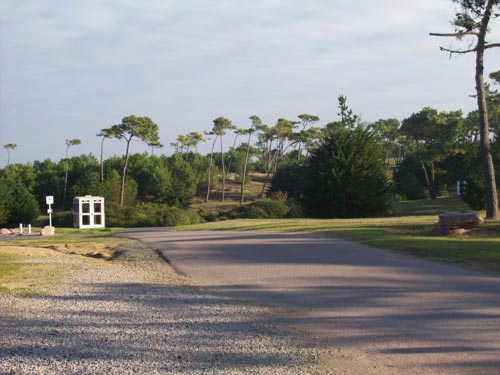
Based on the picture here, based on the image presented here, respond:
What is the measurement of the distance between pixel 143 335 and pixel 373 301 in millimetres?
3434

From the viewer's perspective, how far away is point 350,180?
37.7 m

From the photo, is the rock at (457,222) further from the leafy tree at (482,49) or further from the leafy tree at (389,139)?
the leafy tree at (389,139)

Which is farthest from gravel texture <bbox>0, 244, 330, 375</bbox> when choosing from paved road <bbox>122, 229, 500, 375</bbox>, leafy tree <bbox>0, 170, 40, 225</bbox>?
leafy tree <bbox>0, 170, 40, 225</bbox>

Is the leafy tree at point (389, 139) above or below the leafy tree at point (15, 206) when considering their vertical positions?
above

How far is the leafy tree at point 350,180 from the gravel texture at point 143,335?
92.2 feet

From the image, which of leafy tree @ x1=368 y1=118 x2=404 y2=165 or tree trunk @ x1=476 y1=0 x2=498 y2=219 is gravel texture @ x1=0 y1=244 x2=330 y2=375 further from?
leafy tree @ x1=368 y1=118 x2=404 y2=165

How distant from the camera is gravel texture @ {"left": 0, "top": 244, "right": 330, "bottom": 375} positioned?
17.9 feet

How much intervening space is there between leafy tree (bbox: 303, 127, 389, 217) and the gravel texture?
28112 mm

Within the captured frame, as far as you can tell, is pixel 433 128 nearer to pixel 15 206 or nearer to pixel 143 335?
pixel 15 206

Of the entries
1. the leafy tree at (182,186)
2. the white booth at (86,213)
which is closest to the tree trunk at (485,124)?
the white booth at (86,213)

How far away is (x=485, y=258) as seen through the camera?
11.9 meters

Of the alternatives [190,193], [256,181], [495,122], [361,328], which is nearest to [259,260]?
[361,328]

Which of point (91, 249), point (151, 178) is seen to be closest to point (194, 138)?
point (151, 178)

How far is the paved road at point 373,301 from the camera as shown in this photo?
219 inches
